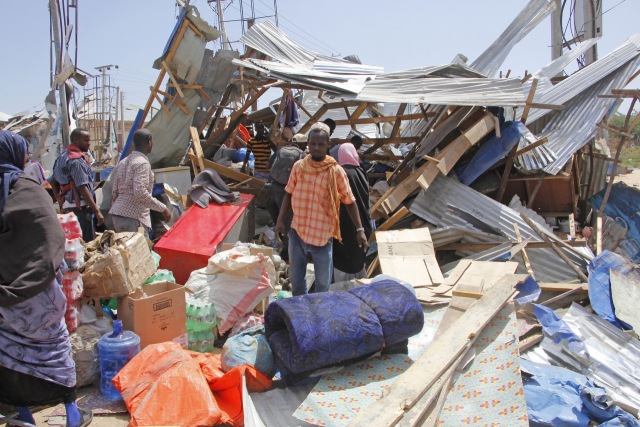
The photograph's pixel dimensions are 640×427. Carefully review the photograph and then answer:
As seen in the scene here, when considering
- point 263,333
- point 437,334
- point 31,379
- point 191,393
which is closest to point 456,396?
point 437,334

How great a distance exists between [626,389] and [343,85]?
4.38m

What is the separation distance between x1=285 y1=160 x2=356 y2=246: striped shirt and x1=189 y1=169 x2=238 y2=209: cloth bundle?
7.42ft

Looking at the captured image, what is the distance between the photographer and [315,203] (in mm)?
3383

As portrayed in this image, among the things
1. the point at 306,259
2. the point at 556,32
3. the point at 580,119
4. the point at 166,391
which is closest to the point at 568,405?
the point at 306,259

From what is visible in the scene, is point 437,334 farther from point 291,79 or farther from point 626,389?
point 291,79

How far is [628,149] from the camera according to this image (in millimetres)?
28812

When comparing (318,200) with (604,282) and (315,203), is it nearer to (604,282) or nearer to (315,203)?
(315,203)

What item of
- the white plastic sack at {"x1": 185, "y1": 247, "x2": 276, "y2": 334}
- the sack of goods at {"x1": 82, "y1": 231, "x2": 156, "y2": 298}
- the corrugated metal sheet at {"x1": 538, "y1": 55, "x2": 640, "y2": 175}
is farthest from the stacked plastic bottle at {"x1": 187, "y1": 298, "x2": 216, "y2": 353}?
the corrugated metal sheet at {"x1": 538, "y1": 55, "x2": 640, "y2": 175}

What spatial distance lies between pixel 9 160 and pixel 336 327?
1861 millimetres

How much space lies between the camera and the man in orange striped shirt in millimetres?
3350

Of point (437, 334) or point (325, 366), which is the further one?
point (437, 334)

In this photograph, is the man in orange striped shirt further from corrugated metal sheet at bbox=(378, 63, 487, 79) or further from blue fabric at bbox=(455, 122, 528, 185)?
corrugated metal sheet at bbox=(378, 63, 487, 79)

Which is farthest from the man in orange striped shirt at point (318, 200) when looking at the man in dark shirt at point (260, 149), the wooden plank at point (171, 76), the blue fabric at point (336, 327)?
the wooden plank at point (171, 76)

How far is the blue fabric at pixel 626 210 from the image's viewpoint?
20.8 ft
